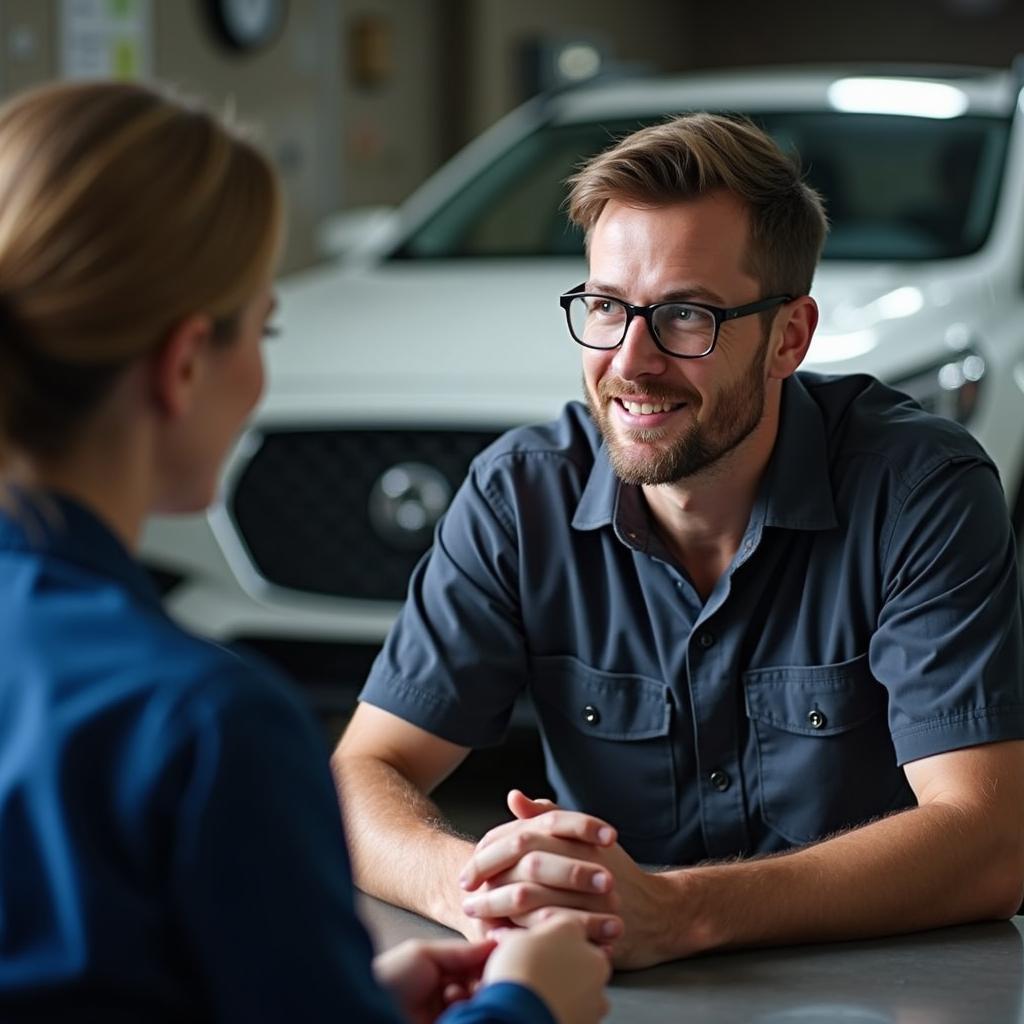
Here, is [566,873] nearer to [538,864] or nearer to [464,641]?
[538,864]

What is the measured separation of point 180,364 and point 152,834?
265 millimetres

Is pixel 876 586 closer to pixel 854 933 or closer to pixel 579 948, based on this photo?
pixel 854 933

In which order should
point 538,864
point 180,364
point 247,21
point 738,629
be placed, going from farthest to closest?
point 247,21
point 738,629
point 538,864
point 180,364

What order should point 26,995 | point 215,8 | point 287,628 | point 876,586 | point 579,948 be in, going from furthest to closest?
point 215,8 → point 287,628 → point 876,586 → point 579,948 → point 26,995

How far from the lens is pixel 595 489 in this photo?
204cm

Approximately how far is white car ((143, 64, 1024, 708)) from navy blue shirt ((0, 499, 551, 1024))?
244 cm

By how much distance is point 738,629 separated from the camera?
6.41ft

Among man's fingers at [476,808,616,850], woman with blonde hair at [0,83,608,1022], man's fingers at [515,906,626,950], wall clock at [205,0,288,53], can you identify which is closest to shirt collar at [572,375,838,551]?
man's fingers at [476,808,616,850]

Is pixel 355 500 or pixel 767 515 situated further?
pixel 355 500

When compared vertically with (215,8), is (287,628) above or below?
below

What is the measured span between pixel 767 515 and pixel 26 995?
1.24 m

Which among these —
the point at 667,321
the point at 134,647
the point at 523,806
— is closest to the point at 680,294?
the point at 667,321

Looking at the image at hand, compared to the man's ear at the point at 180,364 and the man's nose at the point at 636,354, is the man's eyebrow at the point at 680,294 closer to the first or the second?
the man's nose at the point at 636,354

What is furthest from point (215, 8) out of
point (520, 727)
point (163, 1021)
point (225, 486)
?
point (163, 1021)
